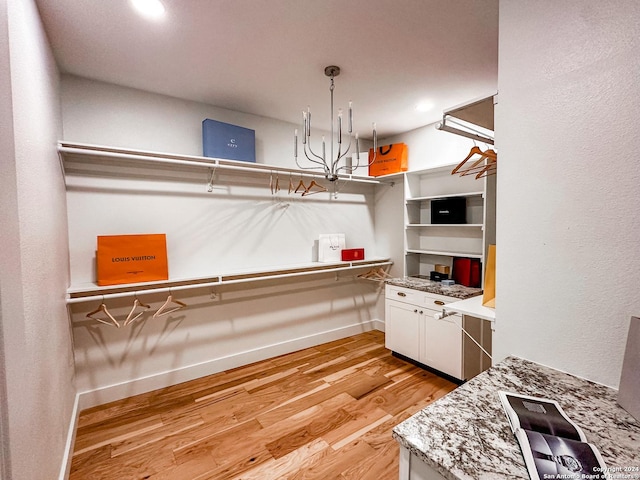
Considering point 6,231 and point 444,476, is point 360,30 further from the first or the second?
point 444,476

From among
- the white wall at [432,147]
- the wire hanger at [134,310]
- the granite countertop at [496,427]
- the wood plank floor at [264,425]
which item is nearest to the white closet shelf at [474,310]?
the granite countertop at [496,427]

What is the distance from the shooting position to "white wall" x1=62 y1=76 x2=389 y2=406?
2223mm

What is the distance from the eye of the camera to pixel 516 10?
46.3 inches

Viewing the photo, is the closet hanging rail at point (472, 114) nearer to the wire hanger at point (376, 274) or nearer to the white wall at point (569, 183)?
the white wall at point (569, 183)

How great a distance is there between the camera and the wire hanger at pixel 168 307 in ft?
7.71

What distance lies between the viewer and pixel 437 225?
A: 298 cm

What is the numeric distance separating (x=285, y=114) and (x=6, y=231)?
8.09 feet

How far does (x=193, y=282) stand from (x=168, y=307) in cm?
28

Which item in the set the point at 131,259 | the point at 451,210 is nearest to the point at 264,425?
the point at 131,259

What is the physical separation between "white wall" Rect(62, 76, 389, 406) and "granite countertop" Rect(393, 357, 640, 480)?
2251mm

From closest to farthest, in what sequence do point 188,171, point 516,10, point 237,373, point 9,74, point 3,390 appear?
point 3,390
point 9,74
point 516,10
point 188,171
point 237,373

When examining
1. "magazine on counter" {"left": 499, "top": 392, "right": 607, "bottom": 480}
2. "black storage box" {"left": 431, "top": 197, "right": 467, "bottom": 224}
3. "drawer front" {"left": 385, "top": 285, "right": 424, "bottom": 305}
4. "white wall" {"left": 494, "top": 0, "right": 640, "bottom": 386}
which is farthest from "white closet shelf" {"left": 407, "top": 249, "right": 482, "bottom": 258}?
"magazine on counter" {"left": 499, "top": 392, "right": 607, "bottom": 480}

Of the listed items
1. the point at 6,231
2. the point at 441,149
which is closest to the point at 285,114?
the point at 441,149

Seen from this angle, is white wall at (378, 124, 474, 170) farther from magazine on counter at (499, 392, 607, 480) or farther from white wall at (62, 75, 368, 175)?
magazine on counter at (499, 392, 607, 480)
